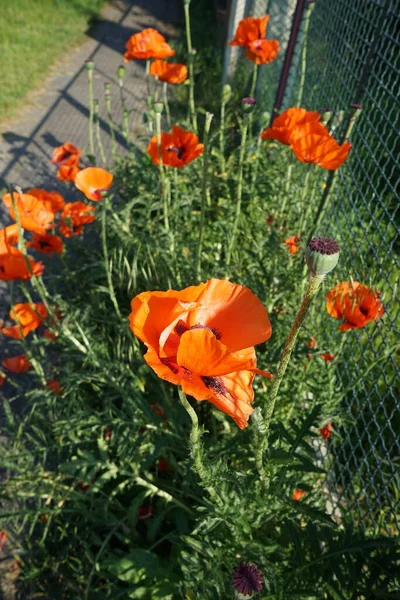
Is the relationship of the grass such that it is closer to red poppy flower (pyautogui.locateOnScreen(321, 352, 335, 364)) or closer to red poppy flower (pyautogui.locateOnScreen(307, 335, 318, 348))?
red poppy flower (pyautogui.locateOnScreen(307, 335, 318, 348))

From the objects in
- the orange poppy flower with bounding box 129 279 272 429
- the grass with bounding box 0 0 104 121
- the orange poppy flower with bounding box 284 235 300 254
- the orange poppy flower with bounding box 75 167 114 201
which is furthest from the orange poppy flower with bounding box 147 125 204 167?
the grass with bounding box 0 0 104 121

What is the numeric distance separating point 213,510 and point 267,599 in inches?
11.4

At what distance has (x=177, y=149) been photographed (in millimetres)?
2023

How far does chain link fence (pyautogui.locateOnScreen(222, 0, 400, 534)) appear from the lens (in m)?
1.92

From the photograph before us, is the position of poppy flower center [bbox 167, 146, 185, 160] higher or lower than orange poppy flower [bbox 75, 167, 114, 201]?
higher

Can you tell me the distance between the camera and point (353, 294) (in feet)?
5.31

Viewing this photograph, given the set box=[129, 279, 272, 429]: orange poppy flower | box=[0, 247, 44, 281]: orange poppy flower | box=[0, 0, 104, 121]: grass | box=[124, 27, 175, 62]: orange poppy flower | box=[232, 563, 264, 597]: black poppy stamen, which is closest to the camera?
box=[129, 279, 272, 429]: orange poppy flower

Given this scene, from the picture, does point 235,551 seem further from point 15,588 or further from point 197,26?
point 197,26

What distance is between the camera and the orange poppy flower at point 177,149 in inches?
77.1

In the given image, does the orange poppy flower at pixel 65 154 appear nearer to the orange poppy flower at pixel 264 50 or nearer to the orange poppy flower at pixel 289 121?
the orange poppy flower at pixel 264 50

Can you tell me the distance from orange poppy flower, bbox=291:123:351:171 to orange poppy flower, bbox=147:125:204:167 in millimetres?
437

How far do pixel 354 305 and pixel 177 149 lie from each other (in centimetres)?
94

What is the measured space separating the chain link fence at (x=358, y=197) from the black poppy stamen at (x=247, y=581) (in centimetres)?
76

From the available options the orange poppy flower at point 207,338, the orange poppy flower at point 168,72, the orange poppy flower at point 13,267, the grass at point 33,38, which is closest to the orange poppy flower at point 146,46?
the orange poppy flower at point 168,72
